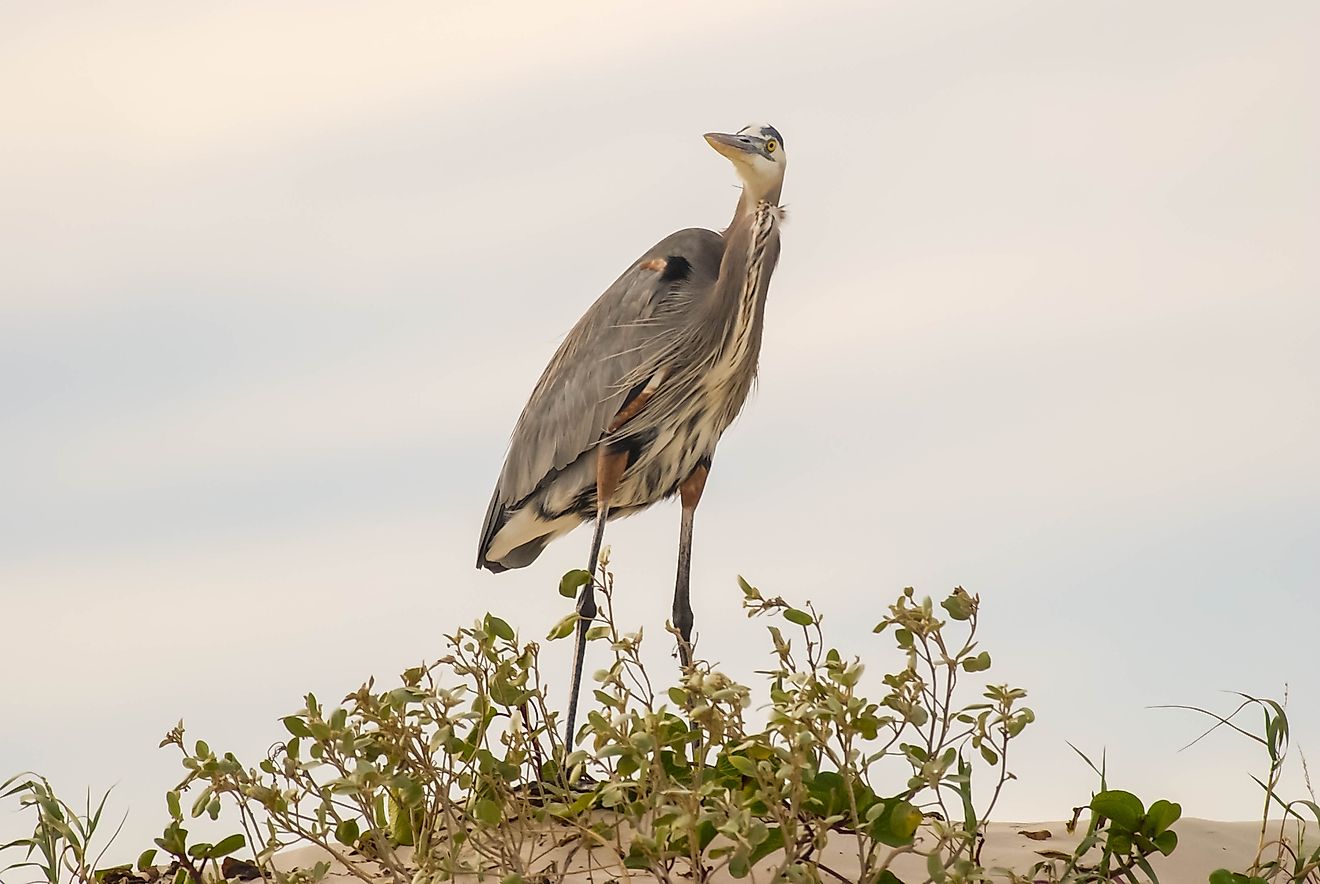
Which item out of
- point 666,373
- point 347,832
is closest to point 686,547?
point 666,373

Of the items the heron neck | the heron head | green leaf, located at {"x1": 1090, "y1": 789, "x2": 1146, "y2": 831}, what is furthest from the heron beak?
green leaf, located at {"x1": 1090, "y1": 789, "x2": 1146, "y2": 831}

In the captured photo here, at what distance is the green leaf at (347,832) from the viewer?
3.92 meters

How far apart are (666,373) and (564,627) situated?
7.46 ft

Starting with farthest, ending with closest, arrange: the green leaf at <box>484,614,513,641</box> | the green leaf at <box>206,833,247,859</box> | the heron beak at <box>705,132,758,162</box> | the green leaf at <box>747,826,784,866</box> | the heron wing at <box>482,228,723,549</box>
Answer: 1. the heron wing at <box>482,228,723,549</box>
2. the heron beak at <box>705,132,758,162</box>
3. the green leaf at <box>206,833,247,859</box>
4. the green leaf at <box>484,614,513,641</box>
5. the green leaf at <box>747,826,784,866</box>

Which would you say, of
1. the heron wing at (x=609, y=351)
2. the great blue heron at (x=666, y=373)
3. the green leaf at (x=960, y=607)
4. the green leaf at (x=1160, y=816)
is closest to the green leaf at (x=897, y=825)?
the green leaf at (x=960, y=607)

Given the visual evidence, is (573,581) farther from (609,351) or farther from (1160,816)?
(609,351)

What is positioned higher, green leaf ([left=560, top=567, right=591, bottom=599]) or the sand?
green leaf ([left=560, top=567, right=591, bottom=599])

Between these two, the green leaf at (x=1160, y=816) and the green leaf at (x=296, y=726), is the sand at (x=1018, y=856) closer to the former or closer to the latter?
the green leaf at (x=1160, y=816)

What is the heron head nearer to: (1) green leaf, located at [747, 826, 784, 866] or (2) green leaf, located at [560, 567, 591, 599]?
(2) green leaf, located at [560, 567, 591, 599]

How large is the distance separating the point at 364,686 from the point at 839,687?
113 centimetres

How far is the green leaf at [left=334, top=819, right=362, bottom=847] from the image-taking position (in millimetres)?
3918

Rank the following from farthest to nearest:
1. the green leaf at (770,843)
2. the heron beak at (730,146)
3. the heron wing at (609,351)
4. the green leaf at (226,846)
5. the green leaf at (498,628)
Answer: the heron wing at (609,351), the heron beak at (730,146), the green leaf at (226,846), the green leaf at (498,628), the green leaf at (770,843)

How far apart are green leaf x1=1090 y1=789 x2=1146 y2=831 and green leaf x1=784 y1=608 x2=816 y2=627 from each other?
2.90 feet

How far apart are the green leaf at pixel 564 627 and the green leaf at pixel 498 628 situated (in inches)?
4.9
